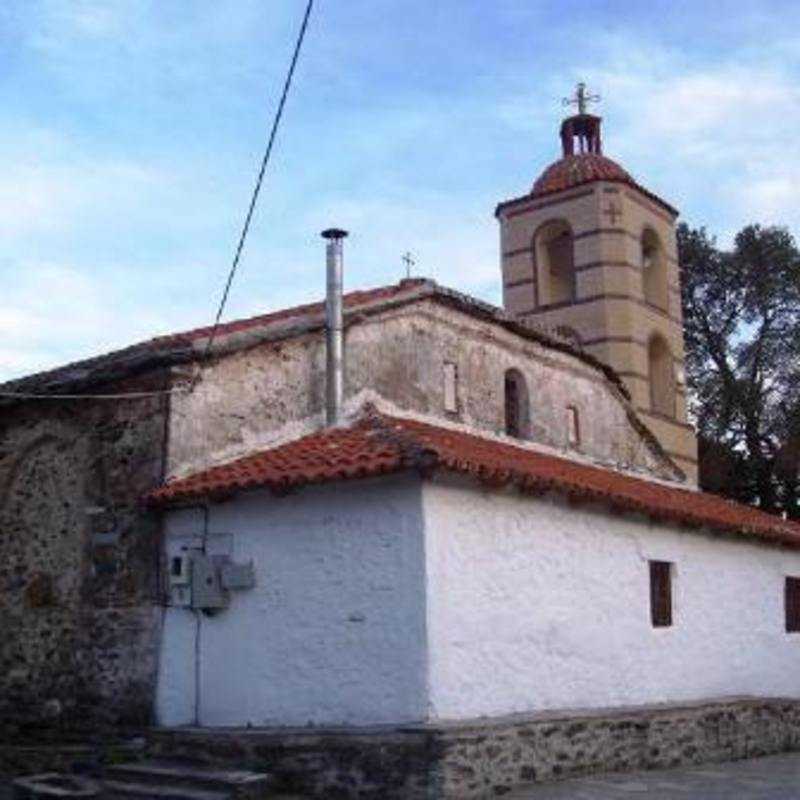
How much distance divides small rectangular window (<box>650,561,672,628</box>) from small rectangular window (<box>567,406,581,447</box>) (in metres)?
3.16

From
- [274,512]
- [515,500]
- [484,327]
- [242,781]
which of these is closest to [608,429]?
[484,327]

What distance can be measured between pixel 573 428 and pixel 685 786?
6.88 metres

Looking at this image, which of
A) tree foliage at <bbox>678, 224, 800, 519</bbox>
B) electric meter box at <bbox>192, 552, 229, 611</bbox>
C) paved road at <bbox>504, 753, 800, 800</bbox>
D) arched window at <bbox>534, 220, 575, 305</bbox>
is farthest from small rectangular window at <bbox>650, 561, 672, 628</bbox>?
tree foliage at <bbox>678, 224, 800, 519</bbox>

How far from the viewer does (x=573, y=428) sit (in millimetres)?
16156

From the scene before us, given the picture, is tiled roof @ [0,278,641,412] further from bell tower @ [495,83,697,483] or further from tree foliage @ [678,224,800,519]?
tree foliage @ [678,224,800,519]

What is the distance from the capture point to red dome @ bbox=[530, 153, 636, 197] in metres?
21.4

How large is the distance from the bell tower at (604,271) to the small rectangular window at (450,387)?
6.54 m

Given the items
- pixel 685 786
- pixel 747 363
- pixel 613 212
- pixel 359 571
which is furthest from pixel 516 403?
Result: pixel 747 363

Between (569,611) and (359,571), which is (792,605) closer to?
(569,611)

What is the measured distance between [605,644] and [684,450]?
34.3ft

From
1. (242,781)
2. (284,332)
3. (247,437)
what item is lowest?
→ (242,781)

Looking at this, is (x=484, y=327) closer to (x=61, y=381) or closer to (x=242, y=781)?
(x=61, y=381)

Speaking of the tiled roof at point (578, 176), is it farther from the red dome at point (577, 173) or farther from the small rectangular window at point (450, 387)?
the small rectangular window at point (450, 387)

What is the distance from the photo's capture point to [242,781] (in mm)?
9023
